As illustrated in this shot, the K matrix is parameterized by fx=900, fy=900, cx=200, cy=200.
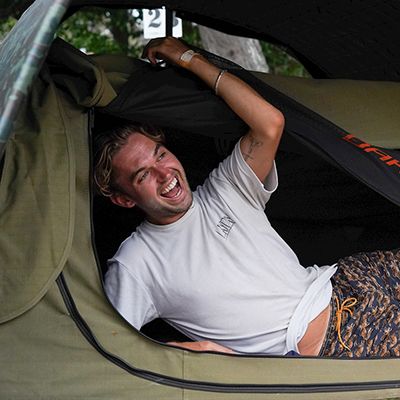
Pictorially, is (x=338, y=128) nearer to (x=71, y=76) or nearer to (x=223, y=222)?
(x=223, y=222)

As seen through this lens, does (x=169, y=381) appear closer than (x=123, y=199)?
Yes

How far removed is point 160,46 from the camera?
102 inches

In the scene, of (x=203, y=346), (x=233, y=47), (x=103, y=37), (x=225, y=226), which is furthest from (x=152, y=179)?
(x=103, y=37)

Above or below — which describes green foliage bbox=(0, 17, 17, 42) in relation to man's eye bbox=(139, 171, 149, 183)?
below

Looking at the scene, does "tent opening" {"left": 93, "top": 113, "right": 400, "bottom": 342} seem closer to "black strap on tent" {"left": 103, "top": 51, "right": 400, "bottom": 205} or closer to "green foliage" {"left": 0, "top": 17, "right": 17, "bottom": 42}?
"black strap on tent" {"left": 103, "top": 51, "right": 400, "bottom": 205}

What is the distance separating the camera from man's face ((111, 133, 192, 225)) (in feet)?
7.75

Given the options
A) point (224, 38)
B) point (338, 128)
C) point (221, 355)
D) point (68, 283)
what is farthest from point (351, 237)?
point (224, 38)

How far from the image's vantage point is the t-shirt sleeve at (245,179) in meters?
2.42

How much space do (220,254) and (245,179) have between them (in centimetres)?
22

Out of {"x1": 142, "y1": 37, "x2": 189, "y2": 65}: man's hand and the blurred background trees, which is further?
the blurred background trees

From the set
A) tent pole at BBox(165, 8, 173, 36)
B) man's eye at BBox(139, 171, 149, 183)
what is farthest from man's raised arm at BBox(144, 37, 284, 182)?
tent pole at BBox(165, 8, 173, 36)

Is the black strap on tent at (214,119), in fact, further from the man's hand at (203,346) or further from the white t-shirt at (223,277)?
the man's hand at (203,346)

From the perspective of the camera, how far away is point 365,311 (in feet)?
8.20

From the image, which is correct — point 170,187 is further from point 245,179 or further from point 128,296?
point 128,296
